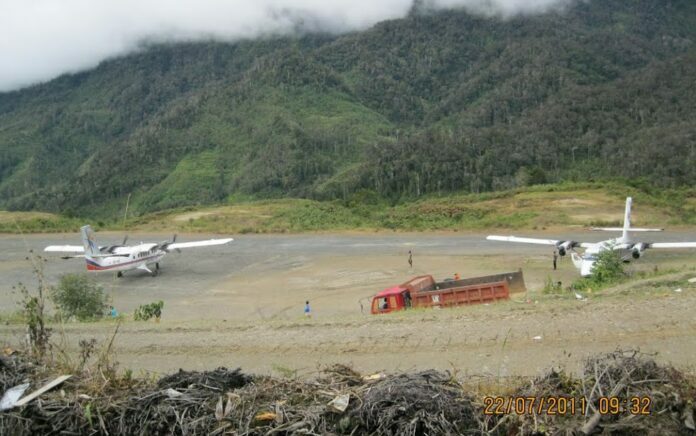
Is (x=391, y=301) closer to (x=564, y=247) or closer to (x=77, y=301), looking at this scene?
(x=77, y=301)

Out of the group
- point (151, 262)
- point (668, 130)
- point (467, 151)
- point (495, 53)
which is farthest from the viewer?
point (495, 53)

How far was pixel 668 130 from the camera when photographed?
7431 centimetres

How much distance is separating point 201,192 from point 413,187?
44632 mm

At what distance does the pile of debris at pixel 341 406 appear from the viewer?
15.0ft

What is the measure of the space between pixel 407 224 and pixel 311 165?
2265 inches

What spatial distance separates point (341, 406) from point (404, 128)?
131994 mm

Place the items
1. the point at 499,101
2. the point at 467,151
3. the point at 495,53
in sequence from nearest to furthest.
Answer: the point at 467,151 → the point at 499,101 → the point at 495,53

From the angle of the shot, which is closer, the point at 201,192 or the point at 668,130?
the point at 668,130

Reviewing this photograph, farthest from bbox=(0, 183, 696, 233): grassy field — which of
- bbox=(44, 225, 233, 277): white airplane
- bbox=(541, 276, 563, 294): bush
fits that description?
bbox=(541, 276, 563, 294): bush

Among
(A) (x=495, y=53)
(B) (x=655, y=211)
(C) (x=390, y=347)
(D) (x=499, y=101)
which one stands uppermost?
(A) (x=495, y=53)

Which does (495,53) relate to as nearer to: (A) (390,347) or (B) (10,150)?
(B) (10,150)

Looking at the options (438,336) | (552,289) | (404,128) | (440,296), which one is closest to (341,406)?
(438,336)

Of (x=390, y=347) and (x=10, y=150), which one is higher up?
(x=10, y=150)

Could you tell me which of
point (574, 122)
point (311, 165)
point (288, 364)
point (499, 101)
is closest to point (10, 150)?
point (311, 165)
